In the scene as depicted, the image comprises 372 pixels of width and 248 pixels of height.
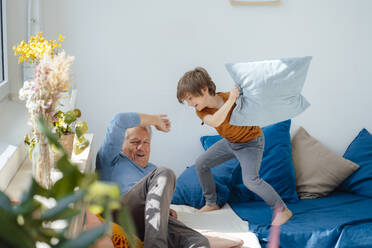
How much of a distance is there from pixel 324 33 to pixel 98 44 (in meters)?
1.75

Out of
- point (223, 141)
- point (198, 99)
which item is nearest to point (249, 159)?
point (223, 141)

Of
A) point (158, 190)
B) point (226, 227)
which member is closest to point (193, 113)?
point (226, 227)

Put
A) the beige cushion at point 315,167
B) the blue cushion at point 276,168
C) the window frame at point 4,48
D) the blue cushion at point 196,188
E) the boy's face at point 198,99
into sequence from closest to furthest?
the boy's face at point 198,99, the window frame at point 4,48, the blue cushion at point 196,188, the blue cushion at point 276,168, the beige cushion at point 315,167

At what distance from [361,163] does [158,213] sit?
215cm

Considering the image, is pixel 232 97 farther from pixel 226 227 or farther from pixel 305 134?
pixel 305 134

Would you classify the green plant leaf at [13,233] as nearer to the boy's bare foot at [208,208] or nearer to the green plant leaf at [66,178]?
the green plant leaf at [66,178]

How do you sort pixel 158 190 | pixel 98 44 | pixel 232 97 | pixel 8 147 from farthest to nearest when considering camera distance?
1. pixel 98 44
2. pixel 232 97
3. pixel 8 147
4. pixel 158 190

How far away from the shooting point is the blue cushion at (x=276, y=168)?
3.00 meters

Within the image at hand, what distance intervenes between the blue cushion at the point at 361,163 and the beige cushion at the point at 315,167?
0.18 ft

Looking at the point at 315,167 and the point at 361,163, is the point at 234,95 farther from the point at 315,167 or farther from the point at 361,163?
the point at 361,163

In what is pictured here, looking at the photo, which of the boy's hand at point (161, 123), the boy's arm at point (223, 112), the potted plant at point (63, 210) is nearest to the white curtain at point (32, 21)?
the boy's hand at point (161, 123)

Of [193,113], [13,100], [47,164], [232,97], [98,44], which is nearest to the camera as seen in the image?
[47,164]

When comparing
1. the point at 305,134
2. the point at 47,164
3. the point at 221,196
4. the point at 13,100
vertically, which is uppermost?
the point at 47,164

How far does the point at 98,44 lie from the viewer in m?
3.05
